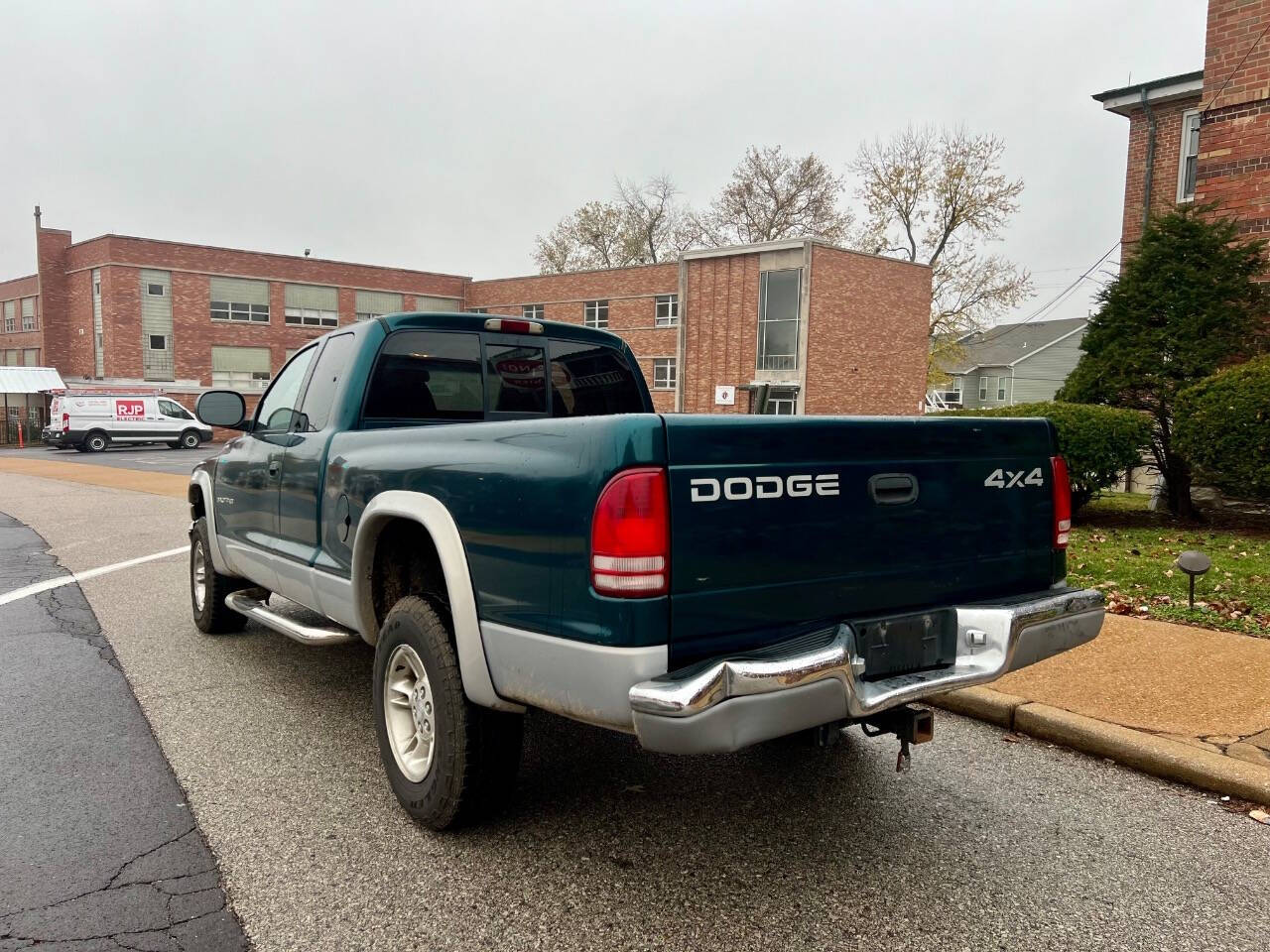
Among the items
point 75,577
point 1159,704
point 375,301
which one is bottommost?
point 75,577

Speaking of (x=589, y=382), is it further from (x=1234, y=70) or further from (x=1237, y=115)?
(x=1234, y=70)

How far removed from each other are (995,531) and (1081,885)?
1.20 meters

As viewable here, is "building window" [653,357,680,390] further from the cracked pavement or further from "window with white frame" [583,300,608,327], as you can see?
the cracked pavement

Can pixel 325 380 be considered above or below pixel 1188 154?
below

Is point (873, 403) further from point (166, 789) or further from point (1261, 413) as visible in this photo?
point (166, 789)

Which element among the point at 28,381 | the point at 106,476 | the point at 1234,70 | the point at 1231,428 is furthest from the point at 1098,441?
the point at 28,381

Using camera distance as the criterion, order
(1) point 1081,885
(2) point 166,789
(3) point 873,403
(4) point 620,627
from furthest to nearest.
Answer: (3) point 873,403 → (2) point 166,789 → (1) point 1081,885 → (4) point 620,627

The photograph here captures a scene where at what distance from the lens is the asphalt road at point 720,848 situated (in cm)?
275

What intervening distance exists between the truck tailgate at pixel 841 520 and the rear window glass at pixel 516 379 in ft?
7.29

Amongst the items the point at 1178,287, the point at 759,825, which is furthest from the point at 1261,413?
the point at 759,825

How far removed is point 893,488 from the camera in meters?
3.02

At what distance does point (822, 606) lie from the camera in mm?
2877

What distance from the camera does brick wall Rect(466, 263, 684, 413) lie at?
47.5 meters

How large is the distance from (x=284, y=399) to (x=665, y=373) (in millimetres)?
42985
